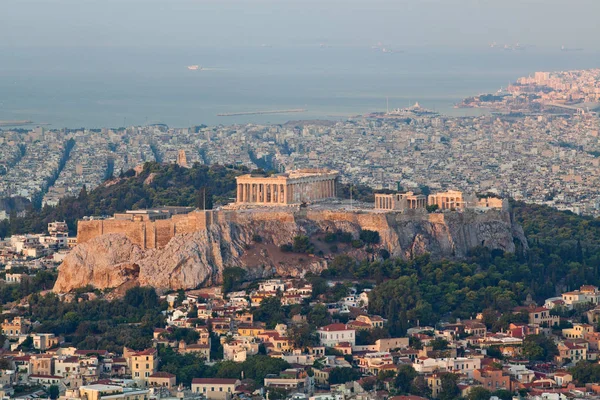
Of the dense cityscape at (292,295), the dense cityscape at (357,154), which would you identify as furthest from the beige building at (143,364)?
the dense cityscape at (357,154)

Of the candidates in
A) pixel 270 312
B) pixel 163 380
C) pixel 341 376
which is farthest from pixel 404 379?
pixel 270 312

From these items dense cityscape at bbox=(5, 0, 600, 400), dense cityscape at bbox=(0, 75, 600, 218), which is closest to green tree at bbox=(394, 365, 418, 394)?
Result: dense cityscape at bbox=(5, 0, 600, 400)

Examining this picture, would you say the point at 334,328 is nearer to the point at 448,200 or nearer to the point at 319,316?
the point at 319,316

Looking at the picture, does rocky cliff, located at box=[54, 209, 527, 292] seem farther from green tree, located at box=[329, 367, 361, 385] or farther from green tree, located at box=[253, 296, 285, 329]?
green tree, located at box=[329, 367, 361, 385]

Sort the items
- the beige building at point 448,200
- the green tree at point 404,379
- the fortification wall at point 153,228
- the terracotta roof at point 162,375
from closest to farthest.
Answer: the green tree at point 404,379, the terracotta roof at point 162,375, the fortification wall at point 153,228, the beige building at point 448,200

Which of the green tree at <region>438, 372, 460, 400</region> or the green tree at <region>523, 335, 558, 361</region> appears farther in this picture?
the green tree at <region>523, 335, 558, 361</region>

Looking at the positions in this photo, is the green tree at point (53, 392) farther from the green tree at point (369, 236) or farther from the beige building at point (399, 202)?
the beige building at point (399, 202)

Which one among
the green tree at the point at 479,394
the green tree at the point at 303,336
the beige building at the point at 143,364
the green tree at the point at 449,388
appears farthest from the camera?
the green tree at the point at 303,336
